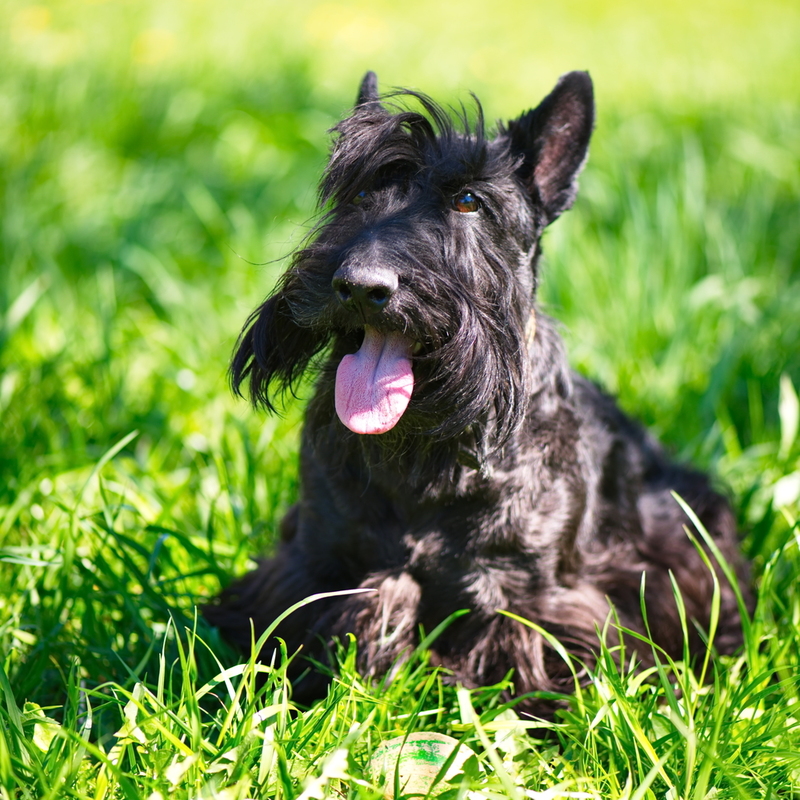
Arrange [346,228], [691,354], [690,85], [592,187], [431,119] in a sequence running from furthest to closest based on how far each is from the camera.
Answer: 1. [690,85]
2. [592,187]
3. [691,354]
4. [431,119]
5. [346,228]

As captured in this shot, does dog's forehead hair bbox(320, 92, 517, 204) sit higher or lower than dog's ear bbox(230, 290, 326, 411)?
higher

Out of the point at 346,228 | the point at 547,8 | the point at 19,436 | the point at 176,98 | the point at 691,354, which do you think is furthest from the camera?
the point at 547,8

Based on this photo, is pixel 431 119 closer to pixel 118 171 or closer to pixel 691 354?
pixel 691 354

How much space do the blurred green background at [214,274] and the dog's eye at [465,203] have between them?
1.36 ft

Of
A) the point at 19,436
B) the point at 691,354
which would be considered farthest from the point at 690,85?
the point at 19,436

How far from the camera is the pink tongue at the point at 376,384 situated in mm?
1743

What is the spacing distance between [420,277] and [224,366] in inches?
78.8

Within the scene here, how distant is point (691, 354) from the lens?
364 cm

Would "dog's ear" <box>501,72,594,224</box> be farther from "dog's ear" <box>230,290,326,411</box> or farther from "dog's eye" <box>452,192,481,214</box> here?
"dog's ear" <box>230,290,326,411</box>

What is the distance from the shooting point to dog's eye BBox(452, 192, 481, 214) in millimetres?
1892

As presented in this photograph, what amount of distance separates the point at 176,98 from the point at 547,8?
27.2 feet

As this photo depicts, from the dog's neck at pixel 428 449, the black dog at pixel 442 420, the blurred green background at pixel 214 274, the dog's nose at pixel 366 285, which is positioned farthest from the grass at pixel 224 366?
the dog's nose at pixel 366 285

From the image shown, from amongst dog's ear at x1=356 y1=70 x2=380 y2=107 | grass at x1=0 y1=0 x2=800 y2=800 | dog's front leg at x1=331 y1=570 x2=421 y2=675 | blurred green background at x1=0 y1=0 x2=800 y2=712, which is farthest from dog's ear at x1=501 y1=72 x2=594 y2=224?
grass at x1=0 y1=0 x2=800 y2=800

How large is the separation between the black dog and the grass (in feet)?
0.56
